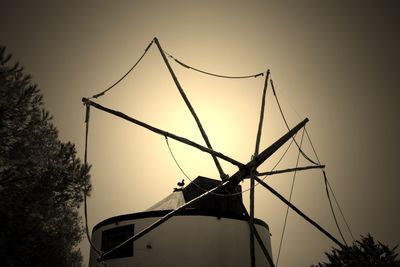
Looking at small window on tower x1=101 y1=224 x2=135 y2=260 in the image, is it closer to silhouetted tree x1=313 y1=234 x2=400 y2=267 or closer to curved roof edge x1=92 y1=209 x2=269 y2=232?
curved roof edge x1=92 y1=209 x2=269 y2=232

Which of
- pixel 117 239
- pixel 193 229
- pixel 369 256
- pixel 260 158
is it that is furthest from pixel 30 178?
pixel 369 256

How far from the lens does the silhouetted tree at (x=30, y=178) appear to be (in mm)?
15500

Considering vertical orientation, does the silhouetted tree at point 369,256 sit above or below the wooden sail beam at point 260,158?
below

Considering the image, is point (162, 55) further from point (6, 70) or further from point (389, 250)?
point (389, 250)

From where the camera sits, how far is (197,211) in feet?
42.9

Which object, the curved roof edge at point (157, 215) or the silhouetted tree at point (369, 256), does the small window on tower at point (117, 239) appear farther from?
the silhouetted tree at point (369, 256)

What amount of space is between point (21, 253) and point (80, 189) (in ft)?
18.8

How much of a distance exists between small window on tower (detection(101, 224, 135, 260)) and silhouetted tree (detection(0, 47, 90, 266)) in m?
4.15

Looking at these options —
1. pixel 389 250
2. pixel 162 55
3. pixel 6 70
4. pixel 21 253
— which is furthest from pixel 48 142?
pixel 389 250

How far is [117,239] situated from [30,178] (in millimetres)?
7783

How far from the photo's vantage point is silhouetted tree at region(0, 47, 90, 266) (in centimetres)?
1550

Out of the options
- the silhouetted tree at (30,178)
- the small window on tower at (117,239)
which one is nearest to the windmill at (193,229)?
the small window on tower at (117,239)

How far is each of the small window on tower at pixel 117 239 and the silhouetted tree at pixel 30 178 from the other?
13.6 feet

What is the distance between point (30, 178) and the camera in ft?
55.9
